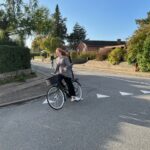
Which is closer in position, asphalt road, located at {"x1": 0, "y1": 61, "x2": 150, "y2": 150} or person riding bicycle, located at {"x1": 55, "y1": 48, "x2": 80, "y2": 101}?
asphalt road, located at {"x1": 0, "y1": 61, "x2": 150, "y2": 150}

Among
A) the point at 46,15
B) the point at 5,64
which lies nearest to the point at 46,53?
the point at 46,15

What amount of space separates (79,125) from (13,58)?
1115 cm

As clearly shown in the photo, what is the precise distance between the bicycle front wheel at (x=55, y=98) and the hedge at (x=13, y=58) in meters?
7.36

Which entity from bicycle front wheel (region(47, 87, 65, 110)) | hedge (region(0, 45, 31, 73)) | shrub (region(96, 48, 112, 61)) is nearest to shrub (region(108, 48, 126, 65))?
shrub (region(96, 48, 112, 61))

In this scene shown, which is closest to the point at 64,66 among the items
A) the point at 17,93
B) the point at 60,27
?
the point at 17,93

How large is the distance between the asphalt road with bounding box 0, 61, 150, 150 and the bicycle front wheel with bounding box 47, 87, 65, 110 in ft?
0.55

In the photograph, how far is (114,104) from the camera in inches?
402

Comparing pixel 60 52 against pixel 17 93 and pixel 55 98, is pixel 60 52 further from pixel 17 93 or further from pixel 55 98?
pixel 17 93

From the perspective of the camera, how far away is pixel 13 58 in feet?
58.3

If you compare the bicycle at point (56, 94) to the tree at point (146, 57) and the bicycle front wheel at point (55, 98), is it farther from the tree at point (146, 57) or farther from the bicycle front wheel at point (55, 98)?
the tree at point (146, 57)

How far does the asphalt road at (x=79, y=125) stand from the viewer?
238 inches

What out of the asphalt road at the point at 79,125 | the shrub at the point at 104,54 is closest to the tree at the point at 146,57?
the shrub at the point at 104,54

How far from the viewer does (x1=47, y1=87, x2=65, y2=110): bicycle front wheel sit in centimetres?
956

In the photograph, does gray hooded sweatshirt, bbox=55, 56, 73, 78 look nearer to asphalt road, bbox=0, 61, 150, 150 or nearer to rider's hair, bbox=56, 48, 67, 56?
rider's hair, bbox=56, 48, 67, 56
